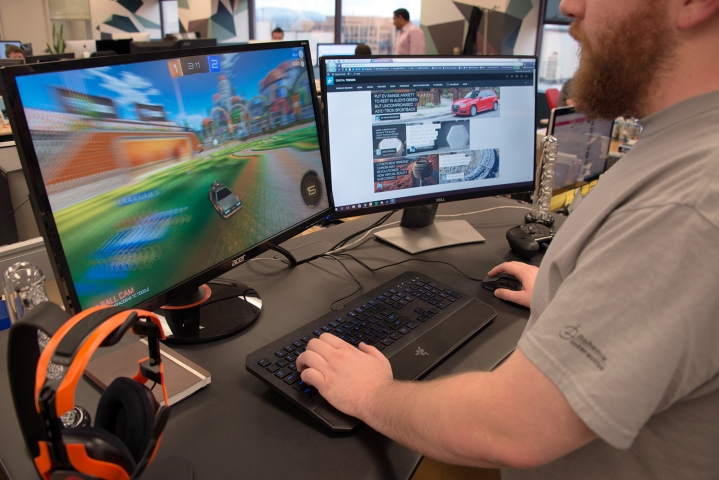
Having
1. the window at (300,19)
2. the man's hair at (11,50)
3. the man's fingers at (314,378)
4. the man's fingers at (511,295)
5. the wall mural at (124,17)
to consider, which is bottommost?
the man's fingers at (511,295)

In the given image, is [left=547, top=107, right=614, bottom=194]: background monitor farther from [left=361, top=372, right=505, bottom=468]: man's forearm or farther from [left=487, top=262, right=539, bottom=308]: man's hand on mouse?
[left=361, top=372, right=505, bottom=468]: man's forearm

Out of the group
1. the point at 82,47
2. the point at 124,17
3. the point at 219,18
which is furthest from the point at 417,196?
the point at 124,17

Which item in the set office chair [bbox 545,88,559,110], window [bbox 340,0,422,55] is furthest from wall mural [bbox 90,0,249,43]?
office chair [bbox 545,88,559,110]

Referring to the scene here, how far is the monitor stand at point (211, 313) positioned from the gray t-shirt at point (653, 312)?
1.85ft

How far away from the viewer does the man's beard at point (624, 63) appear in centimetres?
61

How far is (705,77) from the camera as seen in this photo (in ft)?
1.94

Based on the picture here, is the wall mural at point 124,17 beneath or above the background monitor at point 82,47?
above

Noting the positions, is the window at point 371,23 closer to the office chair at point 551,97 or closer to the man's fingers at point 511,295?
the office chair at point 551,97

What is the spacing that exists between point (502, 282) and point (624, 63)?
57cm

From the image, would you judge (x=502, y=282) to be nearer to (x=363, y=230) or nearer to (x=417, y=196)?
(x=417, y=196)

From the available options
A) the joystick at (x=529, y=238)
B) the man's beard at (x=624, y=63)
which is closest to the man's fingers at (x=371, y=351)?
the man's beard at (x=624, y=63)

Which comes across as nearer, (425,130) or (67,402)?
(67,402)

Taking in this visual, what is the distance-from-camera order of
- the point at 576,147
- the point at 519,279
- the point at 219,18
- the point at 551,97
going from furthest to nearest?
the point at 219,18 → the point at 551,97 → the point at 576,147 → the point at 519,279

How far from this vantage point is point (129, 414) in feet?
1.74
